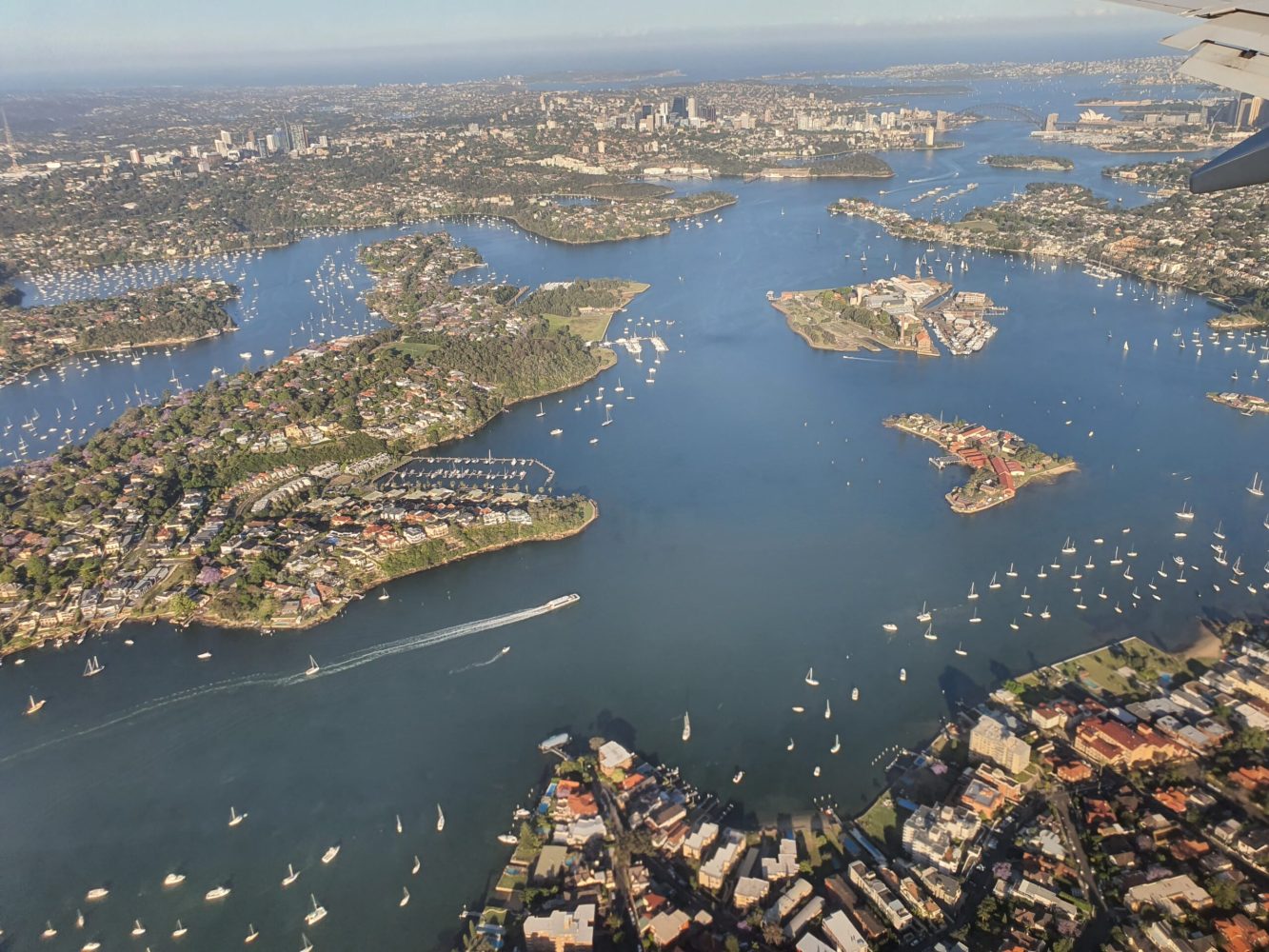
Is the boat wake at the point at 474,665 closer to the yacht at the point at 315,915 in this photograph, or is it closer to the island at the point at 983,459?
the yacht at the point at 315,915

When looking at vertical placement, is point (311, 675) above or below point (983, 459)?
below

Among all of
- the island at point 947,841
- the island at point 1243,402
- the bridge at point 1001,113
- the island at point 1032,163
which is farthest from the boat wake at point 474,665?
the bridge at point 1001,113

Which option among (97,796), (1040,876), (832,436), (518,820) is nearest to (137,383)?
(97,796)

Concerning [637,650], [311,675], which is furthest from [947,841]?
[311,675]

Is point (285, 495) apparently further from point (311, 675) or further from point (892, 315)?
point (892, 315)

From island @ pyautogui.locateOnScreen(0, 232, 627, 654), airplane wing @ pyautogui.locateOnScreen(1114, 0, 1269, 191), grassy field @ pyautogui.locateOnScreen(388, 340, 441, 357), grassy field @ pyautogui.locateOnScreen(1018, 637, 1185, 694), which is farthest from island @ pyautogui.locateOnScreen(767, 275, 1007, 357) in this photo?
airplane wing @ pyautogui.locateOnScreen(1114, 0, 1269, 191)

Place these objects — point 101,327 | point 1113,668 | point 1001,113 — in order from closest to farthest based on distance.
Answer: point 1113,668 → point 101,327 → point 1001,113
